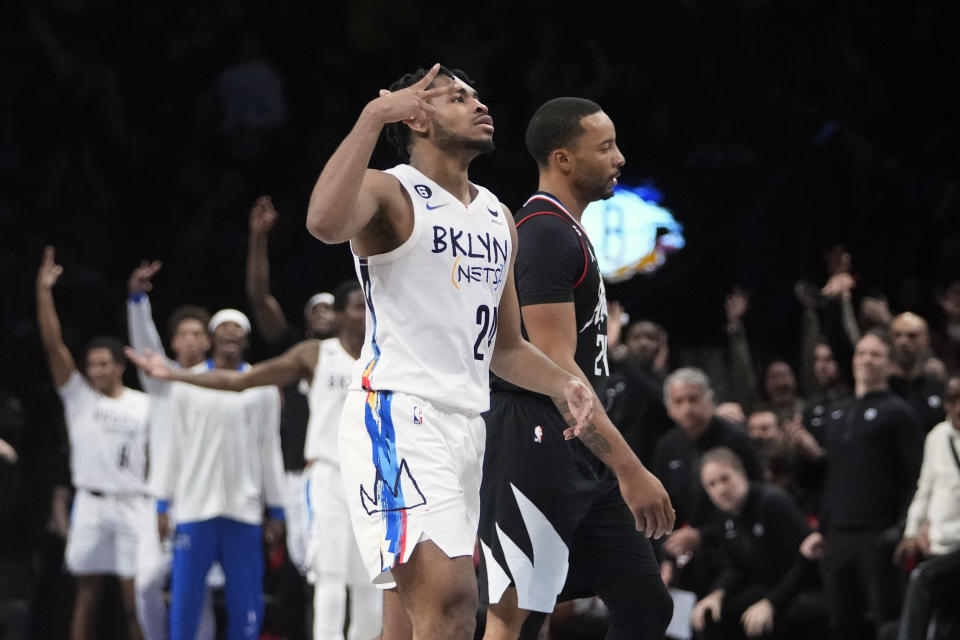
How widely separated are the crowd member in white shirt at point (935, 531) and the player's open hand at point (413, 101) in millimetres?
3924

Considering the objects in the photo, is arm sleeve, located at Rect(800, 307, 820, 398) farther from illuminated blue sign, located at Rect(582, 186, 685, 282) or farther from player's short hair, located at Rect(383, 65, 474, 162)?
player's short hair, located at Rect(383, 65, 474, 162)

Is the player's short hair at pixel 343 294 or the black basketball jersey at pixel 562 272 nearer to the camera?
the black basketball jersey at pixel 562 272

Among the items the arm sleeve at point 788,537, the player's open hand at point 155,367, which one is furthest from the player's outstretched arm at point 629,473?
the arm sleeve at point 788,537

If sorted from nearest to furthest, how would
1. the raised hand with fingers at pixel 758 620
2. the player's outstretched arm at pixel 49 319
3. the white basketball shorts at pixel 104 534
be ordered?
the raised hand with fingers at pixel 758 620 → the player's outstretched arm at pixel 49 319 → the white basketball shorts at pixel 104 534

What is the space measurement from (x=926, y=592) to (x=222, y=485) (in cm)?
366

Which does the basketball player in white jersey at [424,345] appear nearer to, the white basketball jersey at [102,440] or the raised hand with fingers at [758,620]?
the raised hand with fingers at [758,620]

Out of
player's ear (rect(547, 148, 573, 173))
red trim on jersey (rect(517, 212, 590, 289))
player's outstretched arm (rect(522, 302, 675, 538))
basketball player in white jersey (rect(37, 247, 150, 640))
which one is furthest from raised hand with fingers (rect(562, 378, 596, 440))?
basketball player in white jersey (rect(37, 247, 150, 640))

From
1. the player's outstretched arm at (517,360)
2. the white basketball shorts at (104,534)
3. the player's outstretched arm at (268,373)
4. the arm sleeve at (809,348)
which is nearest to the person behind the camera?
the player's outstretched arm at (517,360)

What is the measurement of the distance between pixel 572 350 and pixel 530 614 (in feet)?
2.64

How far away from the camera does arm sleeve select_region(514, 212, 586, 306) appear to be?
394cm

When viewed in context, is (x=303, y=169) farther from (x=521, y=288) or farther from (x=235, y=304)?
(x=521, y=288)

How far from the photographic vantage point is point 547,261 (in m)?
3.96

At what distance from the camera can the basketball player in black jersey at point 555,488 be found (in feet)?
12.9

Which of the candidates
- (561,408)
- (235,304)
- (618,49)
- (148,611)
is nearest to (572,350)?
(561,408)
